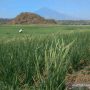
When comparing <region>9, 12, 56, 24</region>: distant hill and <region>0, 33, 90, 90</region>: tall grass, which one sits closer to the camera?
<region>0, 33, 90, 90</region>: tall grass

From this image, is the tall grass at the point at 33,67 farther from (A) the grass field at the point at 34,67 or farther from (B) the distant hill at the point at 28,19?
(B) the distant hill at the point at 28,19

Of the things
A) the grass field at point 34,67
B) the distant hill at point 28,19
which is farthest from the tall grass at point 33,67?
the distant hill at point 28,19

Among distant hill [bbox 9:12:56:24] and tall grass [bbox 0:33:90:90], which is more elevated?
tall grass [bbox 0:33:90:90]

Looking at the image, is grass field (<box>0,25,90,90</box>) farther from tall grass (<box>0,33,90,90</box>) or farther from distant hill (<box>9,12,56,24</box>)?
distant hill (<box>9,12,56,24</box>)

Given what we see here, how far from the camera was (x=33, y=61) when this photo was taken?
28.1 feet

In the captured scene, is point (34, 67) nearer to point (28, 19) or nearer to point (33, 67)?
point (33, 67)

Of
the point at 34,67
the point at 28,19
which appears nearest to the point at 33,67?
the point at 34,67

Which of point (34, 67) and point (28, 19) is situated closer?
point (34, 67)

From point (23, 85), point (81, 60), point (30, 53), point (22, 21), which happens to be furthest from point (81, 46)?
point (22, 21)

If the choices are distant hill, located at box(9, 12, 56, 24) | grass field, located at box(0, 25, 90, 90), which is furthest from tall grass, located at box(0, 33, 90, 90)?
distant hill, located at box(9, 12, 56, 24)

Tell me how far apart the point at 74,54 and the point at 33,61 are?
304 centimetres

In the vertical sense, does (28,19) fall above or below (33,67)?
below

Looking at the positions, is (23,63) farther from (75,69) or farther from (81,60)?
(81,60)

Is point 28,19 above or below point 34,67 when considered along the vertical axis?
below
